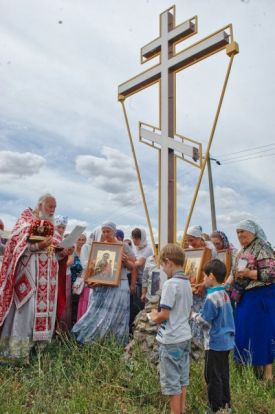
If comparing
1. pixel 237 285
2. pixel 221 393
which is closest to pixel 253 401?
pixel 221 393

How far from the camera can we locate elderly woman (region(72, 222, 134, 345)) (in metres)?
5.69

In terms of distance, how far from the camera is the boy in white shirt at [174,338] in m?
3.54

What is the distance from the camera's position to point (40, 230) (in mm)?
5031

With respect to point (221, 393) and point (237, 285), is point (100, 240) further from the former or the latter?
point (221, 393)

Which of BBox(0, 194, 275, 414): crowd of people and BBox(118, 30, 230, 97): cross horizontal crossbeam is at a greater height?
BBox(118, 30, 230, 97): cross horizontal crossbeam

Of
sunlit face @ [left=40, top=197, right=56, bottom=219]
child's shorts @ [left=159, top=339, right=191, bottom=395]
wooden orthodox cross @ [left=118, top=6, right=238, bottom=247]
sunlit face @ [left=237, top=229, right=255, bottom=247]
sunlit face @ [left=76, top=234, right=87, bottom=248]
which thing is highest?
wooden orthodox cross @ [left=118, top=6, right=238, bottom=247]

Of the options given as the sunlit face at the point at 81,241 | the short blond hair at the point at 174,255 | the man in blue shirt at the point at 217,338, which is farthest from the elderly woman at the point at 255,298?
the sunlit face at the point at 81,241

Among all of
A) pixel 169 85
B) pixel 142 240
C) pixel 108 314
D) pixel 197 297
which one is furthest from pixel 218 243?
pixel 169 85

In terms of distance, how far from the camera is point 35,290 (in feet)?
16.5

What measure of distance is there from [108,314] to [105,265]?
60 centimetres

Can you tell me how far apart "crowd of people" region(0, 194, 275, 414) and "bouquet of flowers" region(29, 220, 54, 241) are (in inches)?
0.4

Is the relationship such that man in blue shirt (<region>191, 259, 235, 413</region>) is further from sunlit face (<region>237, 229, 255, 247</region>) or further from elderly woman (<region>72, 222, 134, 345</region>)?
elderly woman (<region>72, 222, 134, 345</region>)

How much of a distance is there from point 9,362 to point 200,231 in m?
2.62

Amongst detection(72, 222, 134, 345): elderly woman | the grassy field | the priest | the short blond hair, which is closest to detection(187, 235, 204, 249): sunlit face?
detection(72, 222, 134, 345): elderly woman
